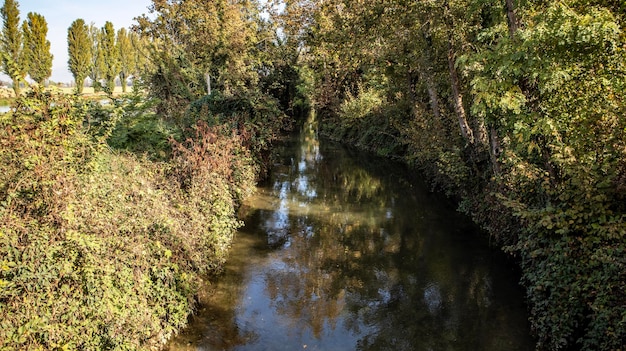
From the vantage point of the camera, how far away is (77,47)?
66.2 m

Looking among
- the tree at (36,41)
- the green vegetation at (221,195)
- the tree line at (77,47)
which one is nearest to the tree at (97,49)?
the tree line at (77,47)

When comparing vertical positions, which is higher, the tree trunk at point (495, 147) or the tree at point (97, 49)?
the tree at point (97, 49)

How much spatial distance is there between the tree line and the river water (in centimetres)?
2067

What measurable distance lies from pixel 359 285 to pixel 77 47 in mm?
71225

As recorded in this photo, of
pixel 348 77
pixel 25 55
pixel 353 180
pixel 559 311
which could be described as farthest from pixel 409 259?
pixel 25 55

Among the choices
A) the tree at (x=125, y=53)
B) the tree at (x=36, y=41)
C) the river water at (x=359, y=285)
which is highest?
the tree at (x=125, y=53)

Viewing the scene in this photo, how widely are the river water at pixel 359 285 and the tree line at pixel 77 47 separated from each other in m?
20.7

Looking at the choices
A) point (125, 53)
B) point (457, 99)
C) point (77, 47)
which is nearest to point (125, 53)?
point (125, 53)

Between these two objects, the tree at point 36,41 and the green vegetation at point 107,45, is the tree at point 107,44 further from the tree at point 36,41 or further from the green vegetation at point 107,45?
the tree at point 36,41

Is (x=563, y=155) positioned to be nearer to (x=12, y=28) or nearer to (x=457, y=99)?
(x=457, y=99)

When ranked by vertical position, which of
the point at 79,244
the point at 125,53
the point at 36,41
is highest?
the point at 125,53

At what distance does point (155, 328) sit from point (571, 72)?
342 inches

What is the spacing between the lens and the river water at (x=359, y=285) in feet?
26.2

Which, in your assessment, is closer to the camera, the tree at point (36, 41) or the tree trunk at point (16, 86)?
the tree trunk at point (16, 86)
